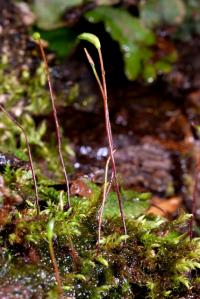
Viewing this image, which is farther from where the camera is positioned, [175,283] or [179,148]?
[179,148]

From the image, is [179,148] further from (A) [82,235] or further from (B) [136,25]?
(A) [82,235]

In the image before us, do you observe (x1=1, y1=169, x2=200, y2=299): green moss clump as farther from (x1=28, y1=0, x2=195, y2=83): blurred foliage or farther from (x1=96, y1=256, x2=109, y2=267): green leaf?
(x1=28, y1=0, x2=195, y2=83): blurred foliage

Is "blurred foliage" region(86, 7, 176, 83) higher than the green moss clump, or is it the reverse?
"blurred foliage" region(86, 7, 176, 83)

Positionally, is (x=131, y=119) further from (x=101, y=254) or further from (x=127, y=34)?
(x=101, y=254)

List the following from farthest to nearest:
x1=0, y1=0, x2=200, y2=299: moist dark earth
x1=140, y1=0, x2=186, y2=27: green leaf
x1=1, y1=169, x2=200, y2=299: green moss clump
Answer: x1=140, y1=0, x2=186, y2=27: green leaf
x1=0, y1=0, x2=200, y2=299: moist dark earth
x1=1, y1=169, x2=200, y2=299: green moss clump

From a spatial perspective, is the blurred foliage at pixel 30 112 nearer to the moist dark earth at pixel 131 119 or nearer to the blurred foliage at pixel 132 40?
the moist dark earth at pixel 131 119

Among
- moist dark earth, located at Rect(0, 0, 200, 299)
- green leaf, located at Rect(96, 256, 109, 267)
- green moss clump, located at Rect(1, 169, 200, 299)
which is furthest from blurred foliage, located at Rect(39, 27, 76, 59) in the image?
green leaf, located at Rect(96, 256, 109, 267)

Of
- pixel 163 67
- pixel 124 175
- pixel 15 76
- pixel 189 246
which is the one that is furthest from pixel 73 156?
pixel 189 246
